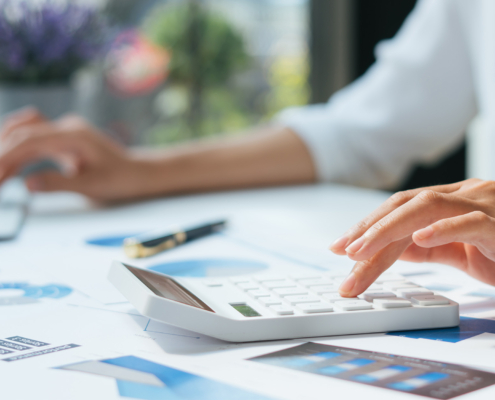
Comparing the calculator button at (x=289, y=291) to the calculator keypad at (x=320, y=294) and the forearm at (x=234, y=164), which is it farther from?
the forearm at (x=234, y=164)

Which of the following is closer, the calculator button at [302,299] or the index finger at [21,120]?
the calculator button at [302,299]

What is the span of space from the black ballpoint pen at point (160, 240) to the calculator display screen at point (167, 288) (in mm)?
150

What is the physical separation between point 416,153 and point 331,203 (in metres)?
0.33

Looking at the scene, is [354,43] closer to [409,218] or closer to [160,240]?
[160,240]

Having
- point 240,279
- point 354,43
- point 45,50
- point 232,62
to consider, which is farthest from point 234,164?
point 232,62

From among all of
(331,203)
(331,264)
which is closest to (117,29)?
(331,203)

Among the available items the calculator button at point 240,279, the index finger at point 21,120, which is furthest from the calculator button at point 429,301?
the index finger at point 21,120

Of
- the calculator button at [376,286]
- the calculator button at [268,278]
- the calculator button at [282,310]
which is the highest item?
the calculator button at [282,310]

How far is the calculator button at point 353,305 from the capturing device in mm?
316

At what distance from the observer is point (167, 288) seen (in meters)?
0.34

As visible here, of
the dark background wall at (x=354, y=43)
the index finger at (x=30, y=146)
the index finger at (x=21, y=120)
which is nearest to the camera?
the index finger at (x=30, y=146)

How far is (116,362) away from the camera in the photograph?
0.28 meters

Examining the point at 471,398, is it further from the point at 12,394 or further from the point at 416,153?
the point at 416,153

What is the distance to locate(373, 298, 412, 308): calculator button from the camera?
0.32 metres
